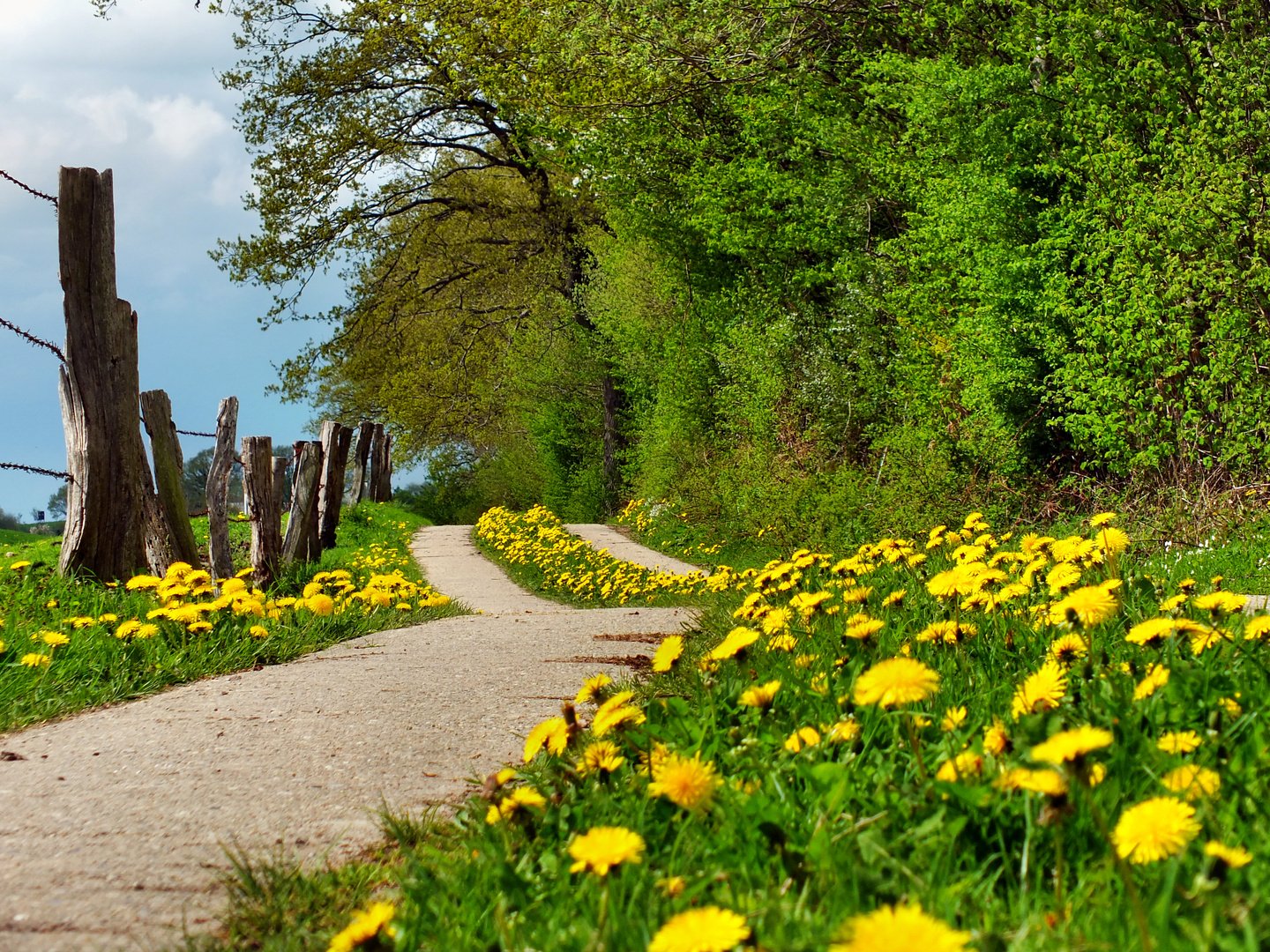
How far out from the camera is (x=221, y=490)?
8438 mm

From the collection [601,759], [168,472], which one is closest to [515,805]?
[601,759]

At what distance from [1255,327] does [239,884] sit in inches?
303

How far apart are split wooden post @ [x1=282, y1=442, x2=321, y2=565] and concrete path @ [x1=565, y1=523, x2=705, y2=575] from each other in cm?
423

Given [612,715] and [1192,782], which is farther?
[612,715]

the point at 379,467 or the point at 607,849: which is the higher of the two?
the point at 379,467

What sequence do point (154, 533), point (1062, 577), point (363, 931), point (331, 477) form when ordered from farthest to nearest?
point (331, 477) → point (154, 533) → point (1062, 577) → point (363, 931)

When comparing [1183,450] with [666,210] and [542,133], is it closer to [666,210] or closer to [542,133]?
[666,210]

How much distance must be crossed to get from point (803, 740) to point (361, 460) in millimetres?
21693

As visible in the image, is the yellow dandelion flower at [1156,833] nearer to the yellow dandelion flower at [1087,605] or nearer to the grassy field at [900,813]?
the grassy field at [900,813]

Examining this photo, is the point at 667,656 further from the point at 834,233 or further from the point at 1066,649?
the point at 834,233

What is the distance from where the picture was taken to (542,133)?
56.0 feet

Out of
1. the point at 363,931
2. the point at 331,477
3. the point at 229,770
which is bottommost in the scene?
the point at 229,770

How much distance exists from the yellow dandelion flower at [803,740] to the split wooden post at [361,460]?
21.0 meters

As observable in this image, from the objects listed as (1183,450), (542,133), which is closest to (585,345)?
(542,133)
